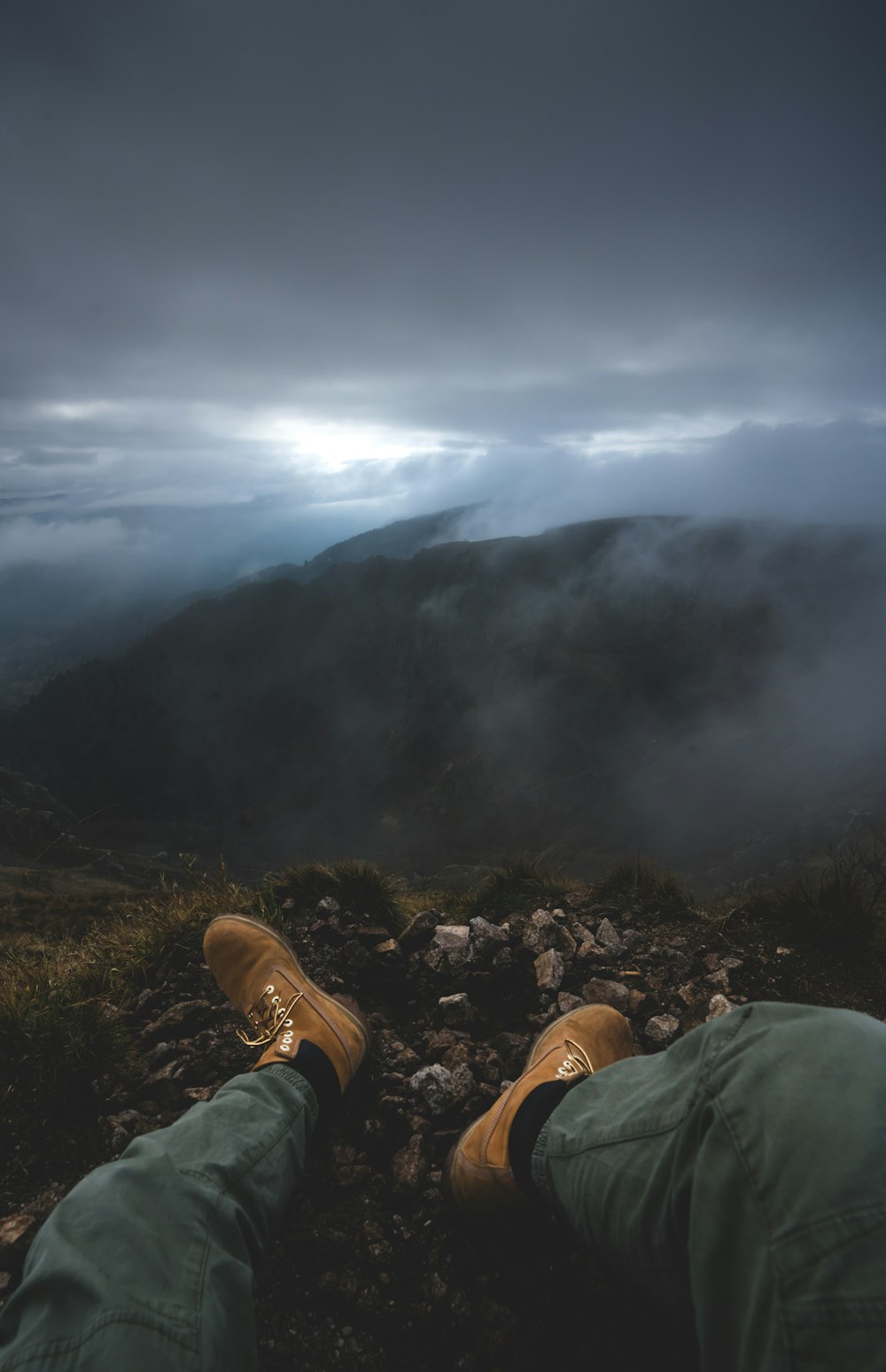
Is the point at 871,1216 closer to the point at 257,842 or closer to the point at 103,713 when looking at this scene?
the point at 257,842

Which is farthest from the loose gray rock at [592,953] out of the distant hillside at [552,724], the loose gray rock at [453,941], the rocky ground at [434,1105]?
the distant hillside at [552,724]

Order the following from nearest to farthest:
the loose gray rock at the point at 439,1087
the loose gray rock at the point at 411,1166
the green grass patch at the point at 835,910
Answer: the loose gray rock at the point at 411,1166, the loose gray rock at the point at 439,1087, the green grass patch at the point at 835,910

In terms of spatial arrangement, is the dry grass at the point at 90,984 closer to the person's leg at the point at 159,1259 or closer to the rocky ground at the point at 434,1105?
the rocky ground at the point at 434,1105

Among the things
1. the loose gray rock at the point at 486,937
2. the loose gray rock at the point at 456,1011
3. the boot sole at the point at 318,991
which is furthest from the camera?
the loose gray rock at the point at 486,937

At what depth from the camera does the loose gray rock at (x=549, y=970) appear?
152 inches

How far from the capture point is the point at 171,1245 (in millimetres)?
1689

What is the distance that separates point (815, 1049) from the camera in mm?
1463

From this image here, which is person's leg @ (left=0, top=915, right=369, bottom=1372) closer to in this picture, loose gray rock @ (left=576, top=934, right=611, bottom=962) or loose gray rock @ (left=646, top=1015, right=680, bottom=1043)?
loose gray rock @ (left=646, top=1015, right=680, bottom=1043)

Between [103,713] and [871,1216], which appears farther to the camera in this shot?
[103,713]

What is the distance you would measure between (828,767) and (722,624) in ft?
213

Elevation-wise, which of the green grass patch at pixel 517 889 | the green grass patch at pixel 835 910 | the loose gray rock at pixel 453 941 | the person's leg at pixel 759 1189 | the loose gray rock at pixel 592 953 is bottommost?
the green grass patch at pixel 517 889

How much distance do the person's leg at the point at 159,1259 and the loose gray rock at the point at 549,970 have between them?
210 cm

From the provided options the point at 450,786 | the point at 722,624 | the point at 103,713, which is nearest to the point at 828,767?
the point at 722,624

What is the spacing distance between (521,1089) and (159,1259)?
5.00 ft
